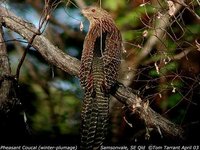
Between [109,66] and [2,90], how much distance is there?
1.25 metres

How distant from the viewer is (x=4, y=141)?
22.9ft

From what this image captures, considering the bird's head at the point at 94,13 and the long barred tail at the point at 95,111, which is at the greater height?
the bird's head at the point at 94,13

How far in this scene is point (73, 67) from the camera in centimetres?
619

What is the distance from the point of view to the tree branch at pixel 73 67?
5.70 meters

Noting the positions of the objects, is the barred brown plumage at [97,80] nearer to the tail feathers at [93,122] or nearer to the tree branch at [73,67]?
the tail feathers at [93,122]

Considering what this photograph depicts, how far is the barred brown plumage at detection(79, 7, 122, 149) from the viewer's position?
551cm

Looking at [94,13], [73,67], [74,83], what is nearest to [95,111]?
[73,67]

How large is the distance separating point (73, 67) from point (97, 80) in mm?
574

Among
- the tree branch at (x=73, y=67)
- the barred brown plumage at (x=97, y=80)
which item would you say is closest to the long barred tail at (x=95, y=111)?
the barred brown plumage at (x=97, y=80)

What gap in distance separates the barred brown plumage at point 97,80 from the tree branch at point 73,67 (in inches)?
10.9

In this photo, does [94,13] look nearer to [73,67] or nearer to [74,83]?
[73,67]

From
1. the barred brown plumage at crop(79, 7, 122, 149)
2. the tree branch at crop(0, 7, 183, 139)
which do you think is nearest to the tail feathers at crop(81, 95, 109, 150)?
the barred brown plumage at crop(79, 7, 122, 149)

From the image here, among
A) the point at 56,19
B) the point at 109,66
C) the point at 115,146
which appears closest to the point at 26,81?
the point at 56,19

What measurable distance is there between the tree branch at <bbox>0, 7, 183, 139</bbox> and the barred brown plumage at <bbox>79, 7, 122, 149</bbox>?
0.91 feet
